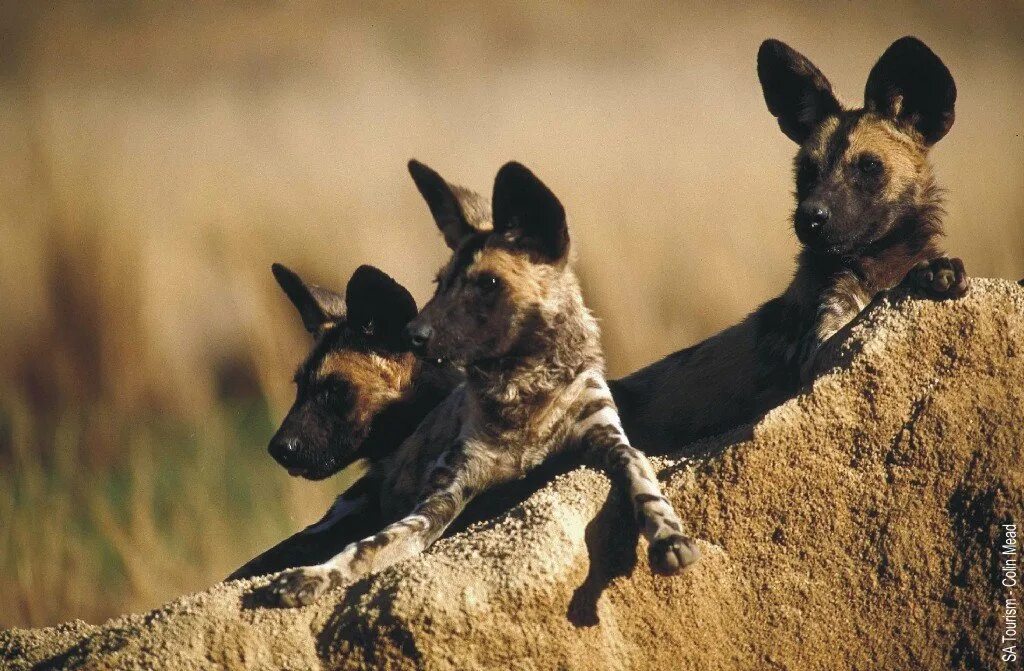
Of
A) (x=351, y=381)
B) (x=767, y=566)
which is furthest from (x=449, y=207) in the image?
(x=767, y=566)

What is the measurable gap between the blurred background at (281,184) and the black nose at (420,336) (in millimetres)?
3798

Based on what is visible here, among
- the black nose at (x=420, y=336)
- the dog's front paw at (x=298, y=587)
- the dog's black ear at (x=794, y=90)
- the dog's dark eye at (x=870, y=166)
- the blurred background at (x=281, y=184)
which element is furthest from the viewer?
the blurred background at (x=281, y=184)

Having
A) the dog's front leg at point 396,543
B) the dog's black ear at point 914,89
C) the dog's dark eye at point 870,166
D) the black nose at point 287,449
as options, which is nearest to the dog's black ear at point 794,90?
the dog's black ear at point 914,89

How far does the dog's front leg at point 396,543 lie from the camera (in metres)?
3.81

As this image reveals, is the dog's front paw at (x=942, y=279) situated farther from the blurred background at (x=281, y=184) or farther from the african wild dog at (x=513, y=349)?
the blurred background at (x=281, y=184)

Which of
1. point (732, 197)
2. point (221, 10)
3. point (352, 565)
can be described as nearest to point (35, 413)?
point (221, 10)

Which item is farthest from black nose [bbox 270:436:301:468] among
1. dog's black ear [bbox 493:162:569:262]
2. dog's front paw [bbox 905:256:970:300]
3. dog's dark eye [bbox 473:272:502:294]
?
dog's front paw [bbox 905:256:970:300]

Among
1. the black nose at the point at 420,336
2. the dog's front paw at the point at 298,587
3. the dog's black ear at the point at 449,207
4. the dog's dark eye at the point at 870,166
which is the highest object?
the dog's black ear at the point at 449,207

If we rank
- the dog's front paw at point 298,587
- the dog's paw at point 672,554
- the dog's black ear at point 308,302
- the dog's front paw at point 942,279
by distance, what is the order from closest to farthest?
the dog's paw at point 672,554 → the dog's front paw at point 298,587 → the dog's front paw at point 942,279 → the dog's black ear at point 308,302

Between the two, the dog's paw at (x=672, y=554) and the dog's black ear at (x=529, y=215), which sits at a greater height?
the dog's black ear at (x=529, y=215)

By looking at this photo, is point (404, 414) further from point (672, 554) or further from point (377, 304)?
point (672, 554)

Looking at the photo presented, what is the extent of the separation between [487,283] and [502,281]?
0.17 ft

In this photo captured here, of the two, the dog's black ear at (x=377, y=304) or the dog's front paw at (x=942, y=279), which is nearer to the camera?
the dog's front paw at (x=942, y=279)

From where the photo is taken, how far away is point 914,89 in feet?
17.5
